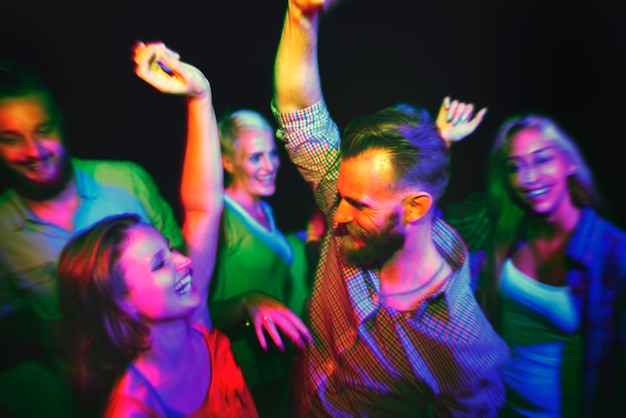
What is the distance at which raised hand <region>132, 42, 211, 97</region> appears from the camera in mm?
1664

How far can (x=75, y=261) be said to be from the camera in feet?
5.16

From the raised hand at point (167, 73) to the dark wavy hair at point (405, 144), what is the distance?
1.86 feet

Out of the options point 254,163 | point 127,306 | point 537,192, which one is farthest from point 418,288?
point 127,306

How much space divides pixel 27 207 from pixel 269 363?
1020 mm

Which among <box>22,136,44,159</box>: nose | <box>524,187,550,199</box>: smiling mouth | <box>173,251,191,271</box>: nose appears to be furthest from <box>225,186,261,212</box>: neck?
<box>524,187,550,199</box>: smiling mouth

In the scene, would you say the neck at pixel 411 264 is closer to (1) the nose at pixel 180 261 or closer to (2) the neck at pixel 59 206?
(1) the nose at pixel 180 261

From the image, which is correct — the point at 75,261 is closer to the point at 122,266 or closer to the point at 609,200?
the point at 122,266

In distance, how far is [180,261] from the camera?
1.64m

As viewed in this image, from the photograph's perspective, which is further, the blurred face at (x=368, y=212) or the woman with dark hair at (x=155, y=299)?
the blurred face at (x=368, y=212)

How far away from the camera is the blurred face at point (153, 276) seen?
5.13 ft

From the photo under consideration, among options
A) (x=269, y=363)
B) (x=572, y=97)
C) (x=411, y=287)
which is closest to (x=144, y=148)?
(x=269, y=363)

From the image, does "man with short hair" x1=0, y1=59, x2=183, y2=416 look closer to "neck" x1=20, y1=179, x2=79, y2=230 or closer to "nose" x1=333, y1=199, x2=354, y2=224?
"neck" x1=20, y1=179, x2=79, y2=230

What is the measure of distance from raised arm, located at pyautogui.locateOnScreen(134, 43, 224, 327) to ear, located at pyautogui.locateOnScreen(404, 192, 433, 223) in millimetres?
686

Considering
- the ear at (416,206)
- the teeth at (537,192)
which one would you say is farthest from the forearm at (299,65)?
the teeth at (537,192)
